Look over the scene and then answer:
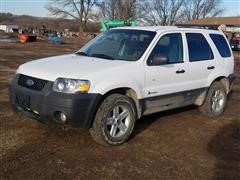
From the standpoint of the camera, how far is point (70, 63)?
5.67 metres

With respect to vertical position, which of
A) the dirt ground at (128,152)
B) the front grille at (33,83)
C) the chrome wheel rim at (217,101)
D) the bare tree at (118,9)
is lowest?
the dirt ground at (128,152)

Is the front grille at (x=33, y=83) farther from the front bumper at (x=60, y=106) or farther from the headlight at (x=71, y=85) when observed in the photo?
the headlight at (x=71, y=85)

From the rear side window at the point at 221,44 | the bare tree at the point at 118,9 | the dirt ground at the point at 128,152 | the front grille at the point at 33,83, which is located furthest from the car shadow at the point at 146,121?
the bare tree at the point at 118,9

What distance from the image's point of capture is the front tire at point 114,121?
209 inches

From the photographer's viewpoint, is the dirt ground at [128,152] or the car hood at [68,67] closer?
the dirt ground at [128,152]

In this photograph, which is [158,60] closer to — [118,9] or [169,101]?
[169,101]

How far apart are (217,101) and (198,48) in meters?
1.37

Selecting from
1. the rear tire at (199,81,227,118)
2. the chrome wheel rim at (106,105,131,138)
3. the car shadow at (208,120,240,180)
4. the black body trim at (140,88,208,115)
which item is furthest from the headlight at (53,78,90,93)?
the rear tire at (199,81,227,118)

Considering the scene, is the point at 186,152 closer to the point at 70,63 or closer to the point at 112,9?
the point at 70,63

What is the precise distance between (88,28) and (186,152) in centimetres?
9086

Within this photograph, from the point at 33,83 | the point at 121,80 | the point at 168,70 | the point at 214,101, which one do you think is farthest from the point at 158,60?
the point at 214,101

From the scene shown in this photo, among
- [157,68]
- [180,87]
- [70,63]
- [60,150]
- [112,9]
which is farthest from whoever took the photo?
[112,9]

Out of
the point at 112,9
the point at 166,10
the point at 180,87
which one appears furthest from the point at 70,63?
the point at 166,10

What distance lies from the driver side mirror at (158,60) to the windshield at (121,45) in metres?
0.22
